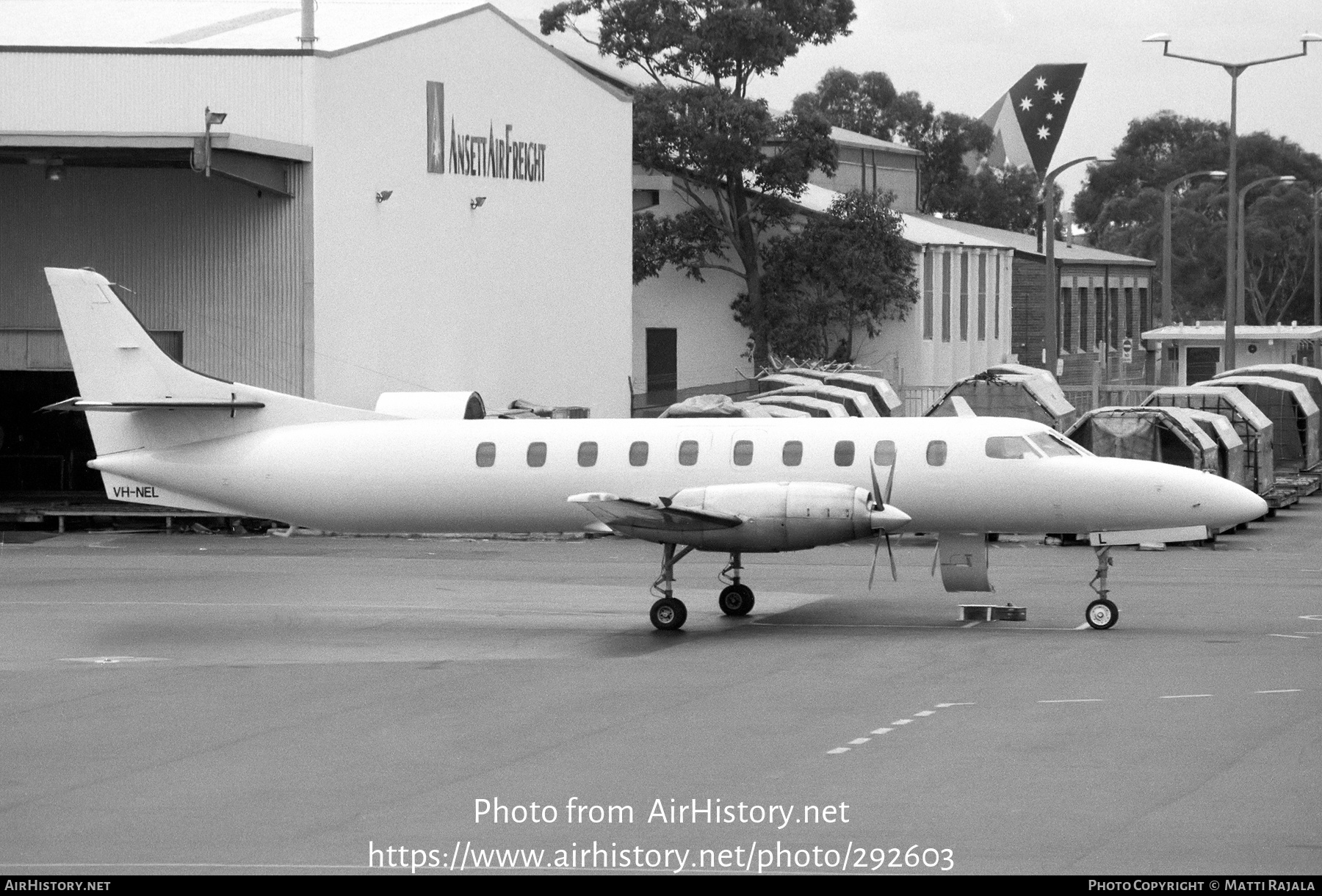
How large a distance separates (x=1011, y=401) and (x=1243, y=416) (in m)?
5.74

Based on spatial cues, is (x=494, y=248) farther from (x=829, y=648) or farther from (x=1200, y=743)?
(x=1200, y=743)

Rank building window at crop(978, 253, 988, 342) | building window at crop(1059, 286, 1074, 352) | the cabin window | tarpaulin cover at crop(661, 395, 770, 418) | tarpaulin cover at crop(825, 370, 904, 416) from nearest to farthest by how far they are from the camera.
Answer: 1. the cabin window
2. tarpaulin cover at crop(661, 395, 770, 418)
3. tarpaulin cover at crop(825, 370, 904, 416)
4. building window at crop(978, 253, 988, 342)
5. building window at crop(1059, 286, 1074, 352)

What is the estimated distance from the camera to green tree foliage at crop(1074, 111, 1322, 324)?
11319cm

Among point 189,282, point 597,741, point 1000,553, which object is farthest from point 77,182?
point 597,741

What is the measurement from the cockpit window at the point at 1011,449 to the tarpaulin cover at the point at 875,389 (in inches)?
1045

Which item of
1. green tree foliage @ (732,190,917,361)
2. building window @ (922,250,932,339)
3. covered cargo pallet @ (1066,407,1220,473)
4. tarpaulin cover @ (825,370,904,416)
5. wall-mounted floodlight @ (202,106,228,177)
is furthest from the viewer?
building window @ (922,250,932,339)

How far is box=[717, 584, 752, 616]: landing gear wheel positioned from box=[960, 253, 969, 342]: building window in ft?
154

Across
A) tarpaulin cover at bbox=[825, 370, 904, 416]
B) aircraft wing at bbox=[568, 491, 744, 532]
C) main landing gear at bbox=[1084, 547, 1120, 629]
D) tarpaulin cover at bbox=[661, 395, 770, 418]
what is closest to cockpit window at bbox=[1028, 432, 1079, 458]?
main landing gear at bbox=[1084, 547, 1120, 629]

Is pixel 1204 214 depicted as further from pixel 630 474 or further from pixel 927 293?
pixel 630 474

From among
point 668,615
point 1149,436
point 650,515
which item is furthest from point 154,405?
point 1149,436

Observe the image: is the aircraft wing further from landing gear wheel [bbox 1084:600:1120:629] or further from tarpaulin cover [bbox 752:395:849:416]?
tarpaulin cover [bbox 752:395:849:416]

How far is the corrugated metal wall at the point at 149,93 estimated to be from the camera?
3772cm

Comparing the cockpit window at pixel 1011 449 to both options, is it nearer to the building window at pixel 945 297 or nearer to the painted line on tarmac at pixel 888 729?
the painted line on tarmac at pixel 888 729

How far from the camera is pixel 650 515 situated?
2183cm
